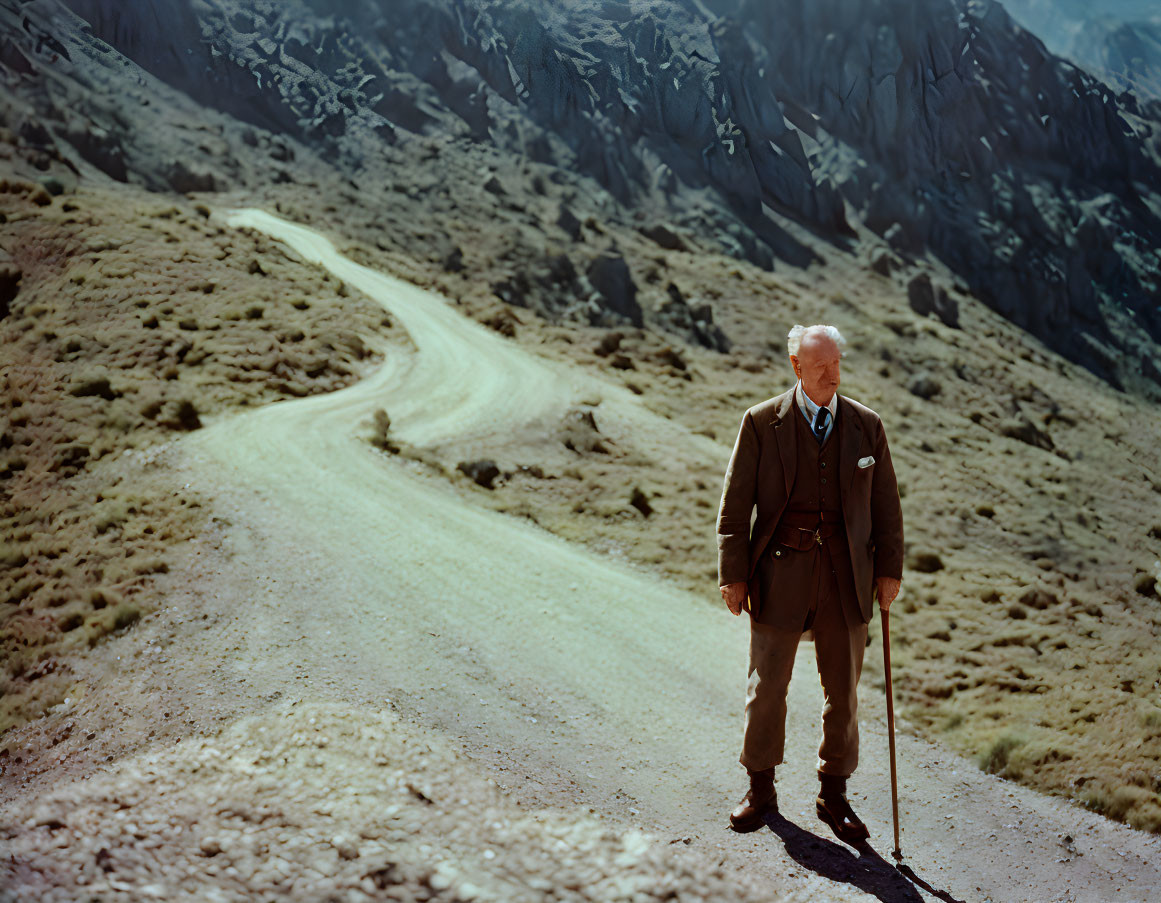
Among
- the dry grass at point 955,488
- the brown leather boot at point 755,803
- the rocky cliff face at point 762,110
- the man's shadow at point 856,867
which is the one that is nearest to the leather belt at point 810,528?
the brown leather boot at point 755,803

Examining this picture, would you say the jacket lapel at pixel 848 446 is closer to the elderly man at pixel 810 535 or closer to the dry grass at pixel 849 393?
the elderly man at pixel 810 535

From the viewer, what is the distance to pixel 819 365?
206 inches

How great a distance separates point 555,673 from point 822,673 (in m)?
3.64

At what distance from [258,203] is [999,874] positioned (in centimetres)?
4284

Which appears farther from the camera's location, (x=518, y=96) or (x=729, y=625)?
(x=518, y=96)

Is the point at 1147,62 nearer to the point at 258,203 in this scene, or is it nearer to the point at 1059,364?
the point at 1059,364

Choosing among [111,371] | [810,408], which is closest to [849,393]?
[111,371]

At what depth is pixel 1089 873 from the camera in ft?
19.6

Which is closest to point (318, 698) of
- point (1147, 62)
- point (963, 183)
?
point (963, 183)

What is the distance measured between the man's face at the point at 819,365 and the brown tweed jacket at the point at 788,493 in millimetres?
153

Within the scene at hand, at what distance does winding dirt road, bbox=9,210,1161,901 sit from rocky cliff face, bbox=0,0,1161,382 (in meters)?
38.2

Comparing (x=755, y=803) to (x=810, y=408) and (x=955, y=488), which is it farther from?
(x=955, y=488)

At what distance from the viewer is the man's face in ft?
17.2

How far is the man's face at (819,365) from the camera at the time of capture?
5.23m
